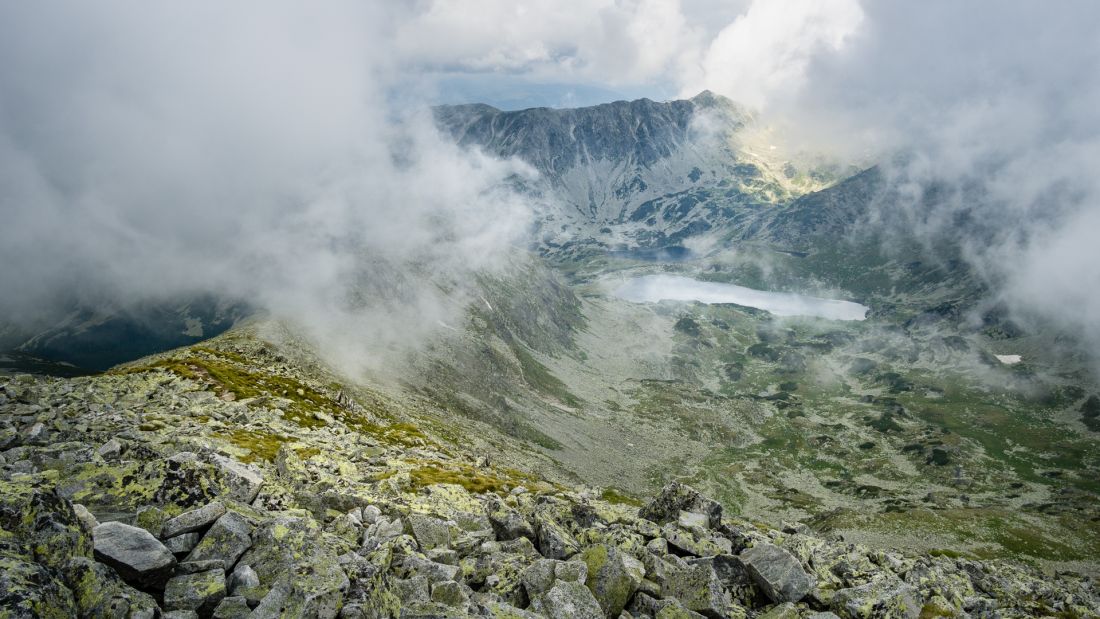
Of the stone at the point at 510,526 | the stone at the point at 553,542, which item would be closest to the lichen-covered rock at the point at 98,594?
the stone at the point at 553,542

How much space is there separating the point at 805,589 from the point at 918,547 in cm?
17062

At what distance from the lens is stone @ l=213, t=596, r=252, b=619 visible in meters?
13.5

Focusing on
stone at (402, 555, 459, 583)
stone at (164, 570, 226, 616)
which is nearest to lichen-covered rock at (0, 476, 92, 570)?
stone at (164, 570, 226, 616)

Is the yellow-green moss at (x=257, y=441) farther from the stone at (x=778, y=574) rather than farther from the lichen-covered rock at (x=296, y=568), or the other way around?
the stone at (x=778, y=574)

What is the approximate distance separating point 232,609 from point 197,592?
1061 millimetres

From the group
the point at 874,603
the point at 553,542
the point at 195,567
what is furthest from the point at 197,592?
the point at 874,603

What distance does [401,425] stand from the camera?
119188 mm

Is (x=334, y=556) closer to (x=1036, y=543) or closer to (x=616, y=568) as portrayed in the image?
(x=616, y=568)

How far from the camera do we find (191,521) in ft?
52.6

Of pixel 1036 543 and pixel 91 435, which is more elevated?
pixel 1036 543

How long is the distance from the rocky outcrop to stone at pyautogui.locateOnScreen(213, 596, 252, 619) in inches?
1.6

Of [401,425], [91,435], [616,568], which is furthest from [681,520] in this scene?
[401,425]

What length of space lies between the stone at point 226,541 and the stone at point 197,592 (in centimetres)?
94

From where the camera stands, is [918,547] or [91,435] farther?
[918,547]
